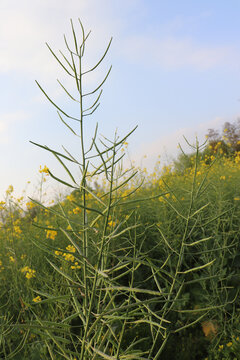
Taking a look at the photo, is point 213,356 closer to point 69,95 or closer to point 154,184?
point 69,95

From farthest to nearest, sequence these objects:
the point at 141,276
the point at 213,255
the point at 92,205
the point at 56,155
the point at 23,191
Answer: the point at 23,191
the point at 92,205
the point at 141,276
the point at 213,255
the point at 56,155

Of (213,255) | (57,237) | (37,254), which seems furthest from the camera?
(57,237)

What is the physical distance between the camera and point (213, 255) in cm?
272

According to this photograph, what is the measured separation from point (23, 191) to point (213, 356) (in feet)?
11.9

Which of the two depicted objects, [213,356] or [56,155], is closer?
[56,155]

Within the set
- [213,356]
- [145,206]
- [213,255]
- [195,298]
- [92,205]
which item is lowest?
[213,356]

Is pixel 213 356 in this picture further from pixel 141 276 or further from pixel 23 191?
pixel 23 191

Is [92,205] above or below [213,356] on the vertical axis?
above

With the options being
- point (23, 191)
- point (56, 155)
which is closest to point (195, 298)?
point (56, 155)

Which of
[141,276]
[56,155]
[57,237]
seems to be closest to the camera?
[56,155]

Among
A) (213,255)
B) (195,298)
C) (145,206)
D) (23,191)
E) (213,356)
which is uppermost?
(23,191)

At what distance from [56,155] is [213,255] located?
89.0 inches

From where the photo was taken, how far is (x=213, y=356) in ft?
8.09

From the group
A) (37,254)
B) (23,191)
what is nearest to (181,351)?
(37,254)
